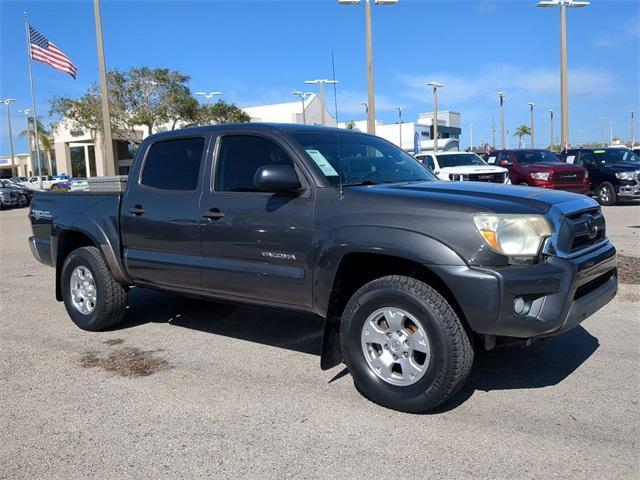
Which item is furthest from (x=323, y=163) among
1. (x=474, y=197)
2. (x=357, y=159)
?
(x=474, y=197)

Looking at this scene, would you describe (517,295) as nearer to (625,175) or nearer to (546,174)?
(546,174)

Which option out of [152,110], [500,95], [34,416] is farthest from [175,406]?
[500,95]

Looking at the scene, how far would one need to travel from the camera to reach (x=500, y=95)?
5622 cm

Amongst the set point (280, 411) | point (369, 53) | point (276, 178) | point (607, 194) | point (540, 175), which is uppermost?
point (369, 53)

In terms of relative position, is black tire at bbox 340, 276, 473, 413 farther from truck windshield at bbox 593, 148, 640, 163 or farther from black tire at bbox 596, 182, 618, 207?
truck windshield at bbox 593, 148, 640, 163

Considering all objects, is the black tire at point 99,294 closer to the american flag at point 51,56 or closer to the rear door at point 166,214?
the rear door at point 166,214

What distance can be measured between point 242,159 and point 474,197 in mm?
1939

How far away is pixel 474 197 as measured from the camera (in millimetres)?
3848

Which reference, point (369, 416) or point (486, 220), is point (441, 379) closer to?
point (369, 416)

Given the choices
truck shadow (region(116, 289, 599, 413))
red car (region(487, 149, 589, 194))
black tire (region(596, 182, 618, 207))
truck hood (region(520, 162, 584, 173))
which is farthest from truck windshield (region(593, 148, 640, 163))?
truck shadow (region(116, 289, 599, 413))

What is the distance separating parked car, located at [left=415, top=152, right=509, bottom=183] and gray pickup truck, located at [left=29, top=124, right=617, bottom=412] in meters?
10.5

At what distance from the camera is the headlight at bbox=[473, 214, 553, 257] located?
356 centimetres

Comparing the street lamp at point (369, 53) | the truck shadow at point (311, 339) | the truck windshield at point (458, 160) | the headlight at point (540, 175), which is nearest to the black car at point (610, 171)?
the headlight at point (540, 175)

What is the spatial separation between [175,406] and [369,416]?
4.32ft
